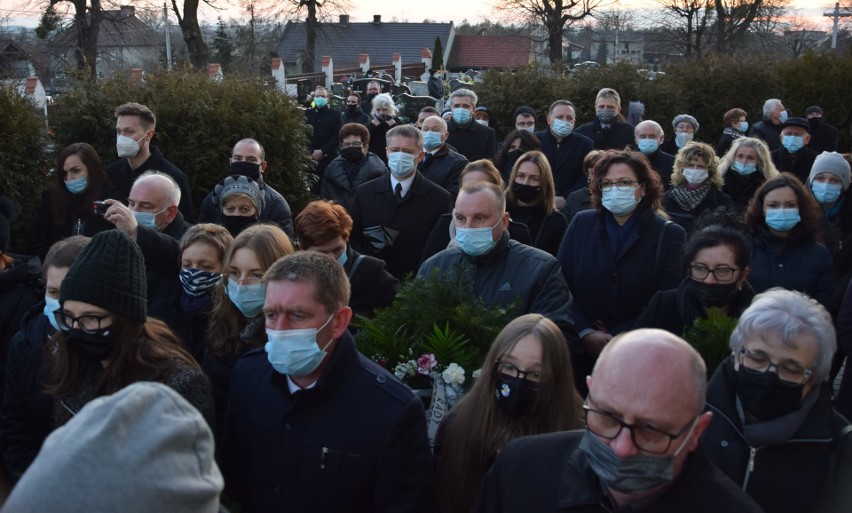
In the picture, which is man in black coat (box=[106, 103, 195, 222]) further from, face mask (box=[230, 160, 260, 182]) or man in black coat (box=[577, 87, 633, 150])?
man in black coat (box=[577, 87, 633, 150])

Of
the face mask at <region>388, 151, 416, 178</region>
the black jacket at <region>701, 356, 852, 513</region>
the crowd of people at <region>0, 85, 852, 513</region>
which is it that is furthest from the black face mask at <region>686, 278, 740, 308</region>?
the face mask at <region>388, 151, 416, 178</region>

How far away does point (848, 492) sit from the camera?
340cm

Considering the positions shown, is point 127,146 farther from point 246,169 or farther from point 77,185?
point 246,169

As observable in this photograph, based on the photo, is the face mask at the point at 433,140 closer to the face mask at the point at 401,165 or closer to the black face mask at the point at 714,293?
the face mask at the point at 401,165

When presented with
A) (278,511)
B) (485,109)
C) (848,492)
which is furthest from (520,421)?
(485,109)

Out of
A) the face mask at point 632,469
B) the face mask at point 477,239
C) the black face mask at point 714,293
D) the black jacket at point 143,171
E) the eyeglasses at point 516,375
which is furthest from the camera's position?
the black jacket at point 143,171

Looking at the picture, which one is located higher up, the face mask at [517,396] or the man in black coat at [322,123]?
the man in black coat at [322,123]

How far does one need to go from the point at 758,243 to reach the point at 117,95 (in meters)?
6.47

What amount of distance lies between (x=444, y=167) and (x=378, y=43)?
250 ft

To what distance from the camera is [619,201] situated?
591cm

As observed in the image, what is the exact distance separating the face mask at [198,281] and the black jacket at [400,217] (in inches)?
105

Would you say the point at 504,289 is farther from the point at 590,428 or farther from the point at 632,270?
the point at 590,428

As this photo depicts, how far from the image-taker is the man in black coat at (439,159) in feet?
30.2

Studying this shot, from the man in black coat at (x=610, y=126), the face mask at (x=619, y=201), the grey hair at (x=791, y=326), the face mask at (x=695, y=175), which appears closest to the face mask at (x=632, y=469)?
the grey hair at (x=791, y=326)
